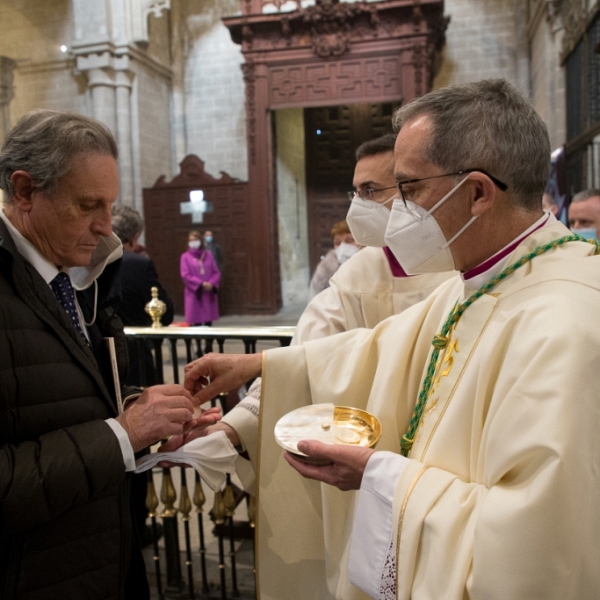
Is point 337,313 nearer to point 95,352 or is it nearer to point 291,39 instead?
point 95,352

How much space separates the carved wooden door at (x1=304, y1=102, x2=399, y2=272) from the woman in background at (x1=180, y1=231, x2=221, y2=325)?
4.61 metres

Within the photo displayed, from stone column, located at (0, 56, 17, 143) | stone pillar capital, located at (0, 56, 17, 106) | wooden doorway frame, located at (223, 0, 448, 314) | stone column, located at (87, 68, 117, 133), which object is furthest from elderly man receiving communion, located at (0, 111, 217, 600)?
stone pillar capital, located at (0, 56, 17, 106)

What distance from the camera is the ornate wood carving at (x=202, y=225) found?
1061cm

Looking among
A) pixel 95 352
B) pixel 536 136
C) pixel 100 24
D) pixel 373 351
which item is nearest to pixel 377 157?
pixel 373 351

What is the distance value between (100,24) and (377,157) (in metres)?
10.0

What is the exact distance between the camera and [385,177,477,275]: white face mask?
1.31m

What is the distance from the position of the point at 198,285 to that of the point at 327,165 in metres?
5.77

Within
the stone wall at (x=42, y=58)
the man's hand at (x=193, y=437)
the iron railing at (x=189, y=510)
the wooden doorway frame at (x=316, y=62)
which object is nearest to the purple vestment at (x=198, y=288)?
the wooden doorway frame at (x=316, y=62)

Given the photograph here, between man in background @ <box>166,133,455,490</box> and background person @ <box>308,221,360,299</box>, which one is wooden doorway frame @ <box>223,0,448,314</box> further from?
man in background @ <box>166,133,455,490</box>

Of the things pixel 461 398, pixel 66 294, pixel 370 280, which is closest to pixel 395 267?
pixel 370 280

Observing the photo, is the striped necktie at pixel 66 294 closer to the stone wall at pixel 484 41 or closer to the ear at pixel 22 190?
the ear at pixel 22 190

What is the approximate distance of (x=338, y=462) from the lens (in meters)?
1.20

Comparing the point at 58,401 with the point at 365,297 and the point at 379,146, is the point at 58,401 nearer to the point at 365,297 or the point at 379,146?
the point at 365,297

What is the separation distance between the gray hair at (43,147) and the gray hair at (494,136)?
2.69 ft
